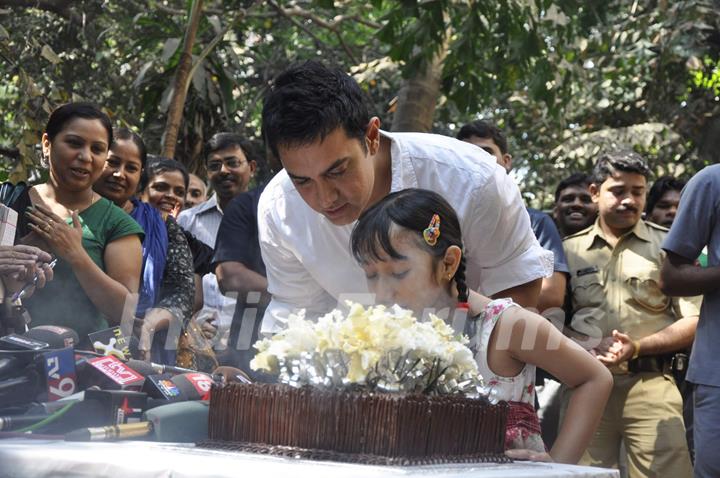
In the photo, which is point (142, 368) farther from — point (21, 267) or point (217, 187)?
point (217, 187)

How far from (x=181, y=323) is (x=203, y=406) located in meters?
2.42

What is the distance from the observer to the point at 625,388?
5.84 metres

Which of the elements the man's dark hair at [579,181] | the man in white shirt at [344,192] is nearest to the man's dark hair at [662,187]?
the man's dark hair at [579,181]

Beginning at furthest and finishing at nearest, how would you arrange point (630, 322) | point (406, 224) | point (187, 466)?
point (630, 322), point (406, 224), point (187, 466)

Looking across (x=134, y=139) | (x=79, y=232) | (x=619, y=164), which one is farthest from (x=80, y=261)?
(x=619, y=164)

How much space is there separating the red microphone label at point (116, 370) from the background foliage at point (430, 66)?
2.67 metres

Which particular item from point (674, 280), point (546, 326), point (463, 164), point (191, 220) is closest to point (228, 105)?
point (191, 220)

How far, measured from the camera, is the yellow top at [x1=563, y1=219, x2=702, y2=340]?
19.4 ft

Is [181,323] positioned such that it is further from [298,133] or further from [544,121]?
[544,121]

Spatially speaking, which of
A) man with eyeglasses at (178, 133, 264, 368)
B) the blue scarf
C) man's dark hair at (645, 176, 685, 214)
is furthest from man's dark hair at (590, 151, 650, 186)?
the blue scarf

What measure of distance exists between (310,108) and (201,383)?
0.86m

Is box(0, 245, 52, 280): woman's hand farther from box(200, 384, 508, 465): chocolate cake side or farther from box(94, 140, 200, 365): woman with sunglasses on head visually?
box(200, 384, 508, 465): chocolate cake side

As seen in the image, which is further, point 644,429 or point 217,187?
point 217,187

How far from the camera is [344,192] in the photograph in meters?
3.15
